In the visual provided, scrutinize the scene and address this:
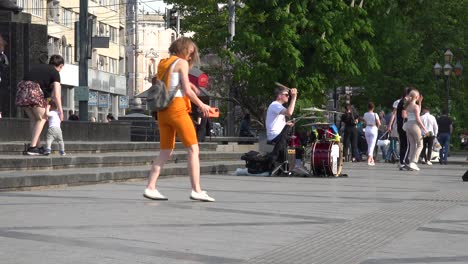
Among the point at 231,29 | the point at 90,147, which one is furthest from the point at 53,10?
the point at 90,147

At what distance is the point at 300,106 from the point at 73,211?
26.1m

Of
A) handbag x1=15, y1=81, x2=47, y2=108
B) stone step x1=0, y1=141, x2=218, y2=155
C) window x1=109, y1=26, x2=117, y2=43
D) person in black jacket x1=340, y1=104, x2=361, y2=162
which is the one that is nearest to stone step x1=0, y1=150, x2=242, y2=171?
stone step x1=0, y1=141, x2=218, y2=155

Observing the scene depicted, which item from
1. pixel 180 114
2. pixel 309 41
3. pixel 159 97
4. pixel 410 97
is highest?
pixel 309 41

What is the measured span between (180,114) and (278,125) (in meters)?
8.06

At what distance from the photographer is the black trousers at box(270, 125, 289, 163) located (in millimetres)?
20323

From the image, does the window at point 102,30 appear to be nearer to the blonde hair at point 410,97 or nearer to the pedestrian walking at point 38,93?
the blonde hair at point 410,97

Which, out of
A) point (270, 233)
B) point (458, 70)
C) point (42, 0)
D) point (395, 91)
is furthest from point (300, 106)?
point (42, 0)

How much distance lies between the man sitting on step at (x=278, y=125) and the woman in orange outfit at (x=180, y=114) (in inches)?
290

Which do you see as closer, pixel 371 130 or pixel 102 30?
pixel 371 130

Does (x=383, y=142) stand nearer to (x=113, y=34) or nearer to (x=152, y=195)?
(x=152, y=195)

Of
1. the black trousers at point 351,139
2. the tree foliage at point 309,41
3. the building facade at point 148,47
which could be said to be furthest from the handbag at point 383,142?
the building facade at point 148,47

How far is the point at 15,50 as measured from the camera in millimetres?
20594

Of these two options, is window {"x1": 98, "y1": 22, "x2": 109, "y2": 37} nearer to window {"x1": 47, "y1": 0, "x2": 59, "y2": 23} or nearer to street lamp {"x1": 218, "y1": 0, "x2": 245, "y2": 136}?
window {"x1": 47, "y1": 0, "x2": 59, "y2": 23}

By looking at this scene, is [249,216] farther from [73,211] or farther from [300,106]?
[300,106]
